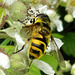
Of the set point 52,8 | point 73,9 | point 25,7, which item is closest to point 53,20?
point 52,8

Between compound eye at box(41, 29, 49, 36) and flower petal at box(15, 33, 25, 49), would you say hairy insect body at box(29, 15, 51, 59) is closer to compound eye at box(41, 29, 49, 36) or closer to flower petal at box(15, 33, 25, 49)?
compound eye at box(41, 29, 49, 36)

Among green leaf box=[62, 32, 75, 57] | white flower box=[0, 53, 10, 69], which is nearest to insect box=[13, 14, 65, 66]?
white flower box=[0, 53, 10, 69]

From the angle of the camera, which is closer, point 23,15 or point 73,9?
point 23,15

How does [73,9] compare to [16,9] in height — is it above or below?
below

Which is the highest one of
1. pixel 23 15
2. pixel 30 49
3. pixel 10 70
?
pixel 23 15

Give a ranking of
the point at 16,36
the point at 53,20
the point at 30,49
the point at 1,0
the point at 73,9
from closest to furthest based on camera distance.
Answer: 1. the point at 30,49
2. the point at 16,36
3. the point at 1,0
4. the point at 53,20
5. the point at 73,9

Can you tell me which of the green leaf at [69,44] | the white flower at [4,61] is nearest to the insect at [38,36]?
the white flower at [4,61]

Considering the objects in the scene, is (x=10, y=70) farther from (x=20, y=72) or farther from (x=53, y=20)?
(x=53, y=20)

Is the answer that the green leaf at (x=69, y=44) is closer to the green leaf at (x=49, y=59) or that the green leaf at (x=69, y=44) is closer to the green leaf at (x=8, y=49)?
the green leaf at (x=49, y=59)
